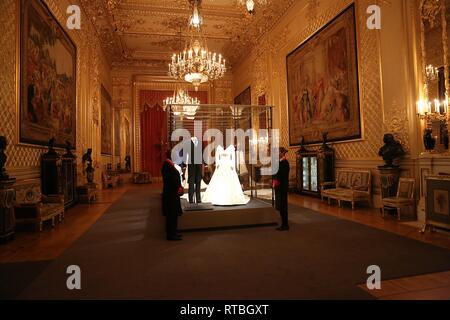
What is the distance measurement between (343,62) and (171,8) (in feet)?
23.9

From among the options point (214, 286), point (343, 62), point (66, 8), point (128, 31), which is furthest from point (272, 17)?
point (214, 286)

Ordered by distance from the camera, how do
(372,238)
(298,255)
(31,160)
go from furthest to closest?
(31,160) < (372,238) < (298,255)

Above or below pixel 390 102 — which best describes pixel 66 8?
above

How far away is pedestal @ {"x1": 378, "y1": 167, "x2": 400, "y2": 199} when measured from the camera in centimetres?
639

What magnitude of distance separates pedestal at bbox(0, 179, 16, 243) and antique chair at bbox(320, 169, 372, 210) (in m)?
7.20

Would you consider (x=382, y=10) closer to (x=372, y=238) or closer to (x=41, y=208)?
(x=372, y=238)

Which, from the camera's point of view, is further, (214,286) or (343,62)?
(343,62)

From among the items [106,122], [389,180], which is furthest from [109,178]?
[389,180]

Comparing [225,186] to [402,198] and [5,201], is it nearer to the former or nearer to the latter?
[402,198]

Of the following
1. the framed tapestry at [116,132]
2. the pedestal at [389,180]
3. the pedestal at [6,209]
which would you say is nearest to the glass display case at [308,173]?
the pedestal at [389,180]

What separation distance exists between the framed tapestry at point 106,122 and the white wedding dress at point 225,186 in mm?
8656

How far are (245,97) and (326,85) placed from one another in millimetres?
7520

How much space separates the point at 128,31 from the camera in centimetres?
1352

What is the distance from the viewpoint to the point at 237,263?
3621 mm
